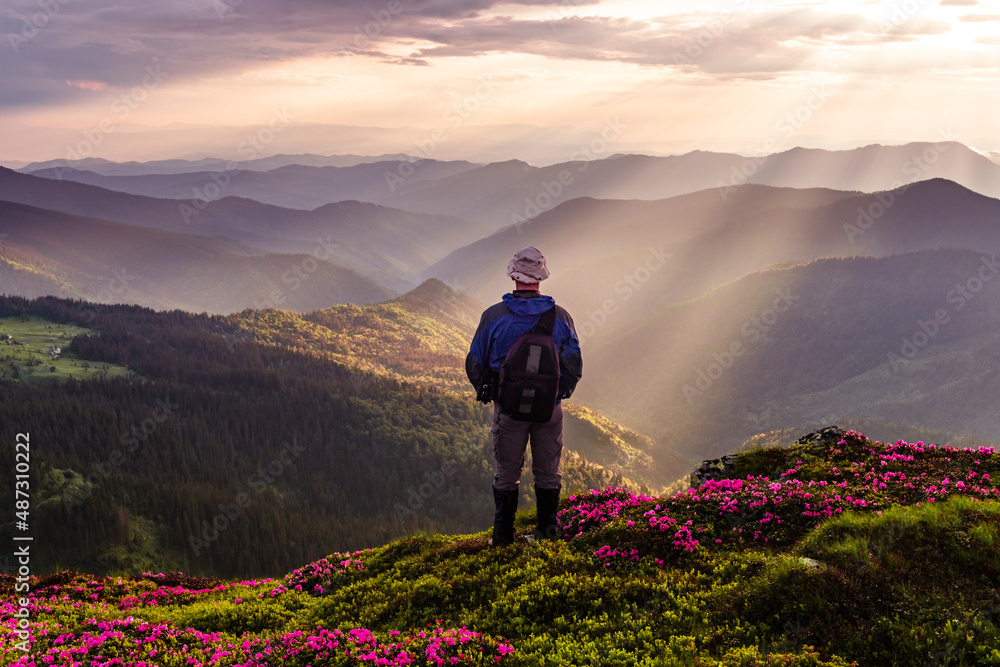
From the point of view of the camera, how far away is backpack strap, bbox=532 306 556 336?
1138cm

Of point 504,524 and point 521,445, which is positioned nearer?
point 521,445

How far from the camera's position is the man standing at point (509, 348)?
11.5 metres

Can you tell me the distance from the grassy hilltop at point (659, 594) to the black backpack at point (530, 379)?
2.85m

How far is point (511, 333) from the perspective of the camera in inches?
453

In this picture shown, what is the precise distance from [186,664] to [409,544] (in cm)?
582

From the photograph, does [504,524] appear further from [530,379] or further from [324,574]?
[324,574]

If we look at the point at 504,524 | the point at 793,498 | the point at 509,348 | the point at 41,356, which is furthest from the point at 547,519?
the point at 41,356

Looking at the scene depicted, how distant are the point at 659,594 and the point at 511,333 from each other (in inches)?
203

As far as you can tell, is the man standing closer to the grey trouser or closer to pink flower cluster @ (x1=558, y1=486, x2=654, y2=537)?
the grey trouser

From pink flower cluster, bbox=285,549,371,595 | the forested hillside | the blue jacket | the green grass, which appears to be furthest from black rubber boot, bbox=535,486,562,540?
the green grass

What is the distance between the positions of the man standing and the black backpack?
0.64 ft

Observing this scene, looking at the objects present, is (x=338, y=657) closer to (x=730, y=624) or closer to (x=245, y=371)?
(x=730, y=624)

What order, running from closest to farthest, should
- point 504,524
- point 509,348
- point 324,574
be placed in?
point 509,348
point 504,524
point 324,574

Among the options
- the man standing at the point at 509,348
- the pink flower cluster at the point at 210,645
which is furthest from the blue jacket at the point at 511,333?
the pink flower cluster at the point at 210,645
